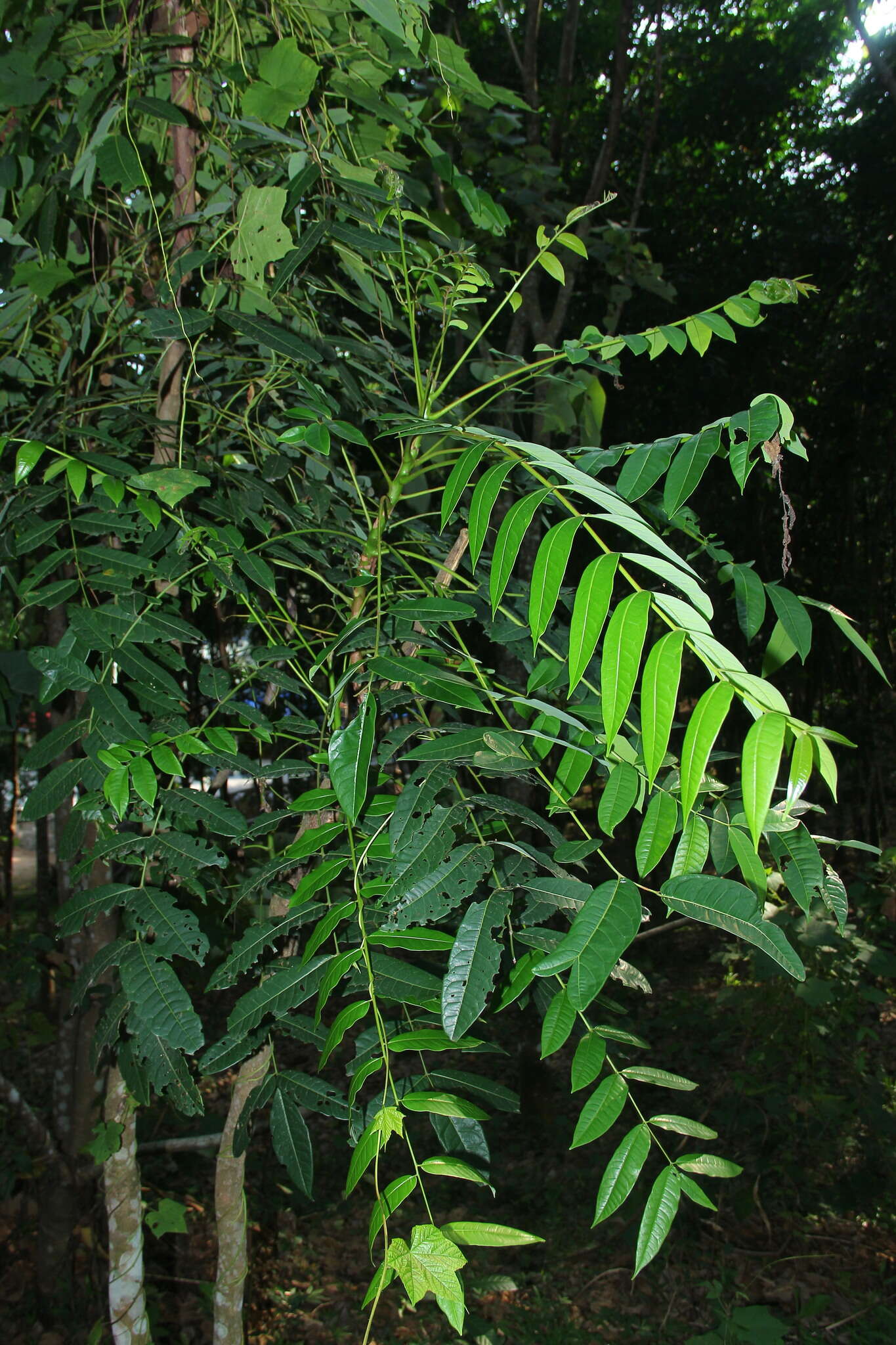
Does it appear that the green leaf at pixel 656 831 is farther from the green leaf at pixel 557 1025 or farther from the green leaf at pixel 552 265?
the green leaf at pixel 552 265

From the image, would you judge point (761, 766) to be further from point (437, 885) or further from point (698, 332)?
point (698, 332)

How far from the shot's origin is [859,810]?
4.84m

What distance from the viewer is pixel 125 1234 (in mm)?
1256

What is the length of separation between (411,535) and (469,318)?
190cm

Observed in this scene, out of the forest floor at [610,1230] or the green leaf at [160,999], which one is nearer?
the green leaf at [160,999]

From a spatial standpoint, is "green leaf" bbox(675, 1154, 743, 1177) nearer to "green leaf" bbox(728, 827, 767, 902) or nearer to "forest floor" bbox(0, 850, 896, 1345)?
"green leaf" bbox(728, 827, 767, 902)

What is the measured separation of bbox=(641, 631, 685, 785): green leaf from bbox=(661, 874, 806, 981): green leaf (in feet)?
0.38

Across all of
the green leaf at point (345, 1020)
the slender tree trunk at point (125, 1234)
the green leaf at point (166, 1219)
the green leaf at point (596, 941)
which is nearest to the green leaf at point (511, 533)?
the green leaf at point (596, 941)

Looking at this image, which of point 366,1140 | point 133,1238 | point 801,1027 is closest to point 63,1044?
point 133,1238

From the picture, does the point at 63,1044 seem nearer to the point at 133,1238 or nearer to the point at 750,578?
the point at 133,1238

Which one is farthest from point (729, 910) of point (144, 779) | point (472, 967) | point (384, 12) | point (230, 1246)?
point (384, 12)

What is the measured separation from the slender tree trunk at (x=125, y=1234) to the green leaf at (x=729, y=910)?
931mm

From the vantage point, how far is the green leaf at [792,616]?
30.3 inches

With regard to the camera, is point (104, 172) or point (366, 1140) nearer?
point (366, 1140)
